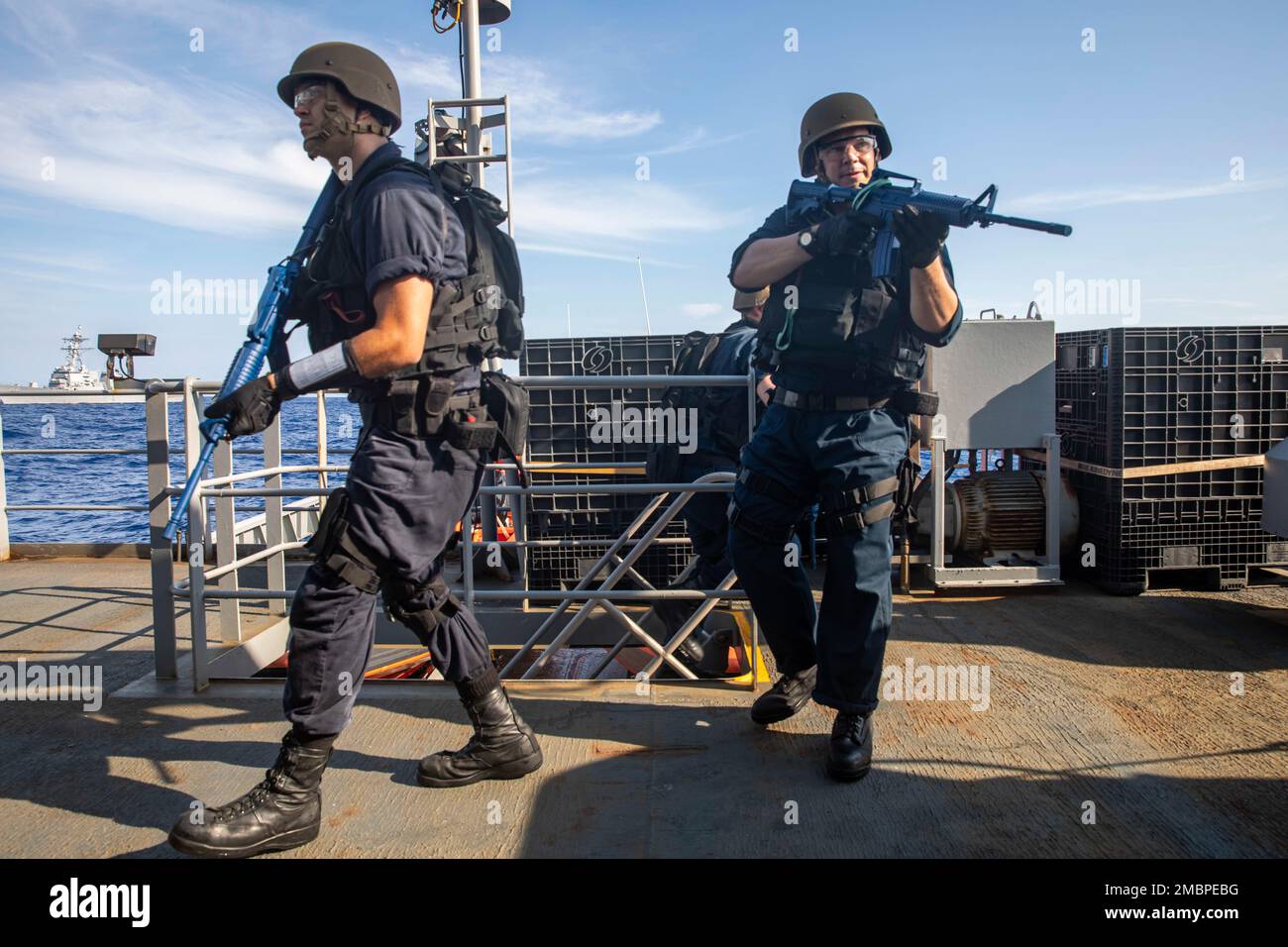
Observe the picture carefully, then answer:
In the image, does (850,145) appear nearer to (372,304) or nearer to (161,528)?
(372,304)

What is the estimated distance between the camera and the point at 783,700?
3.12 metres

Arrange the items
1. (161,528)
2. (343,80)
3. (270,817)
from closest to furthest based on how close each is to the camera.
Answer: (270,817) < (343,80) < (161,528)

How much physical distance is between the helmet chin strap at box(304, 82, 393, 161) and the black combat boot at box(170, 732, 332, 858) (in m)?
1.66

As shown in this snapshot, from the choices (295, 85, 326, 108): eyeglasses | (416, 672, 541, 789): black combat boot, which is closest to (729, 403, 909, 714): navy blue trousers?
(416, 672, 541, 789): black combat boot

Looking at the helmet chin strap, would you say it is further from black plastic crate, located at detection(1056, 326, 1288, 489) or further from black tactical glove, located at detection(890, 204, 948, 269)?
black plastic crate, located at detection(1056, 326, 1288, 489)

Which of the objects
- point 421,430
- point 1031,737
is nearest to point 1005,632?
point 1031,737

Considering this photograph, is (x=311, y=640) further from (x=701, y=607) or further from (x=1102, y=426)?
(x=1102, y=426)

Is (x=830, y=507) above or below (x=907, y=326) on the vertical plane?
below

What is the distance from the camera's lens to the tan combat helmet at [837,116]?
2912 millimetres

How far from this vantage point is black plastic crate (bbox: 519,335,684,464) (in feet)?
20.2

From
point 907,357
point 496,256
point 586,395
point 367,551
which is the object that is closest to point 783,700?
point 907,357

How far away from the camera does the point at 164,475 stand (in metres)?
3.63

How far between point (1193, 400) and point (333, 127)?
531cm

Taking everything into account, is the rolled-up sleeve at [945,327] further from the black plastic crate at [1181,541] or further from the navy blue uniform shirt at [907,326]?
the black plastic crate at [1181,541]
